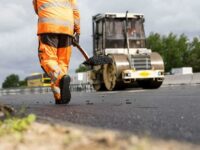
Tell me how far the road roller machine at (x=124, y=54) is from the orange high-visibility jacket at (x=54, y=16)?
13388mm

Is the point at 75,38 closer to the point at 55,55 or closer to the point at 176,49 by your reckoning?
the point at 55,55

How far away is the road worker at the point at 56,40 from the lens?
902 centimetres

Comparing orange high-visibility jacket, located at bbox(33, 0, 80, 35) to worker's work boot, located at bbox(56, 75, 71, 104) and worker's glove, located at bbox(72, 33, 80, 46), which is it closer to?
worker's glove, located at bbox(72, 33, 80, 46)

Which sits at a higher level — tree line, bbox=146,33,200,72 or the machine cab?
tree line, bbox=146,33,200,72

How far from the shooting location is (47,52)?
358 inches

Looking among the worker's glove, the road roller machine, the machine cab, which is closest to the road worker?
the worker's glove

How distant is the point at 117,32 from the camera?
81.6ft

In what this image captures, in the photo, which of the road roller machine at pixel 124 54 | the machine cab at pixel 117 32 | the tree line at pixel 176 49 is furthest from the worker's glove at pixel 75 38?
the tree line at pixel 176 49

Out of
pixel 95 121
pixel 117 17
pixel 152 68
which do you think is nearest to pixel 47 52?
pixel 95 121

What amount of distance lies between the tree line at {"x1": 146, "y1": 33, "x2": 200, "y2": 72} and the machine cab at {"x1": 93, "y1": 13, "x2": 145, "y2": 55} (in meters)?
54.9

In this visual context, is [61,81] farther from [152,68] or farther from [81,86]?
[81,86]

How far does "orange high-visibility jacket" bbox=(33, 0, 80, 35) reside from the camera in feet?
29.8

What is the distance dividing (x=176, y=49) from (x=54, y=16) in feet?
240

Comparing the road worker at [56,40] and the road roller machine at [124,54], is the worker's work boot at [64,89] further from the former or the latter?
the road roller machine at [124,54]
